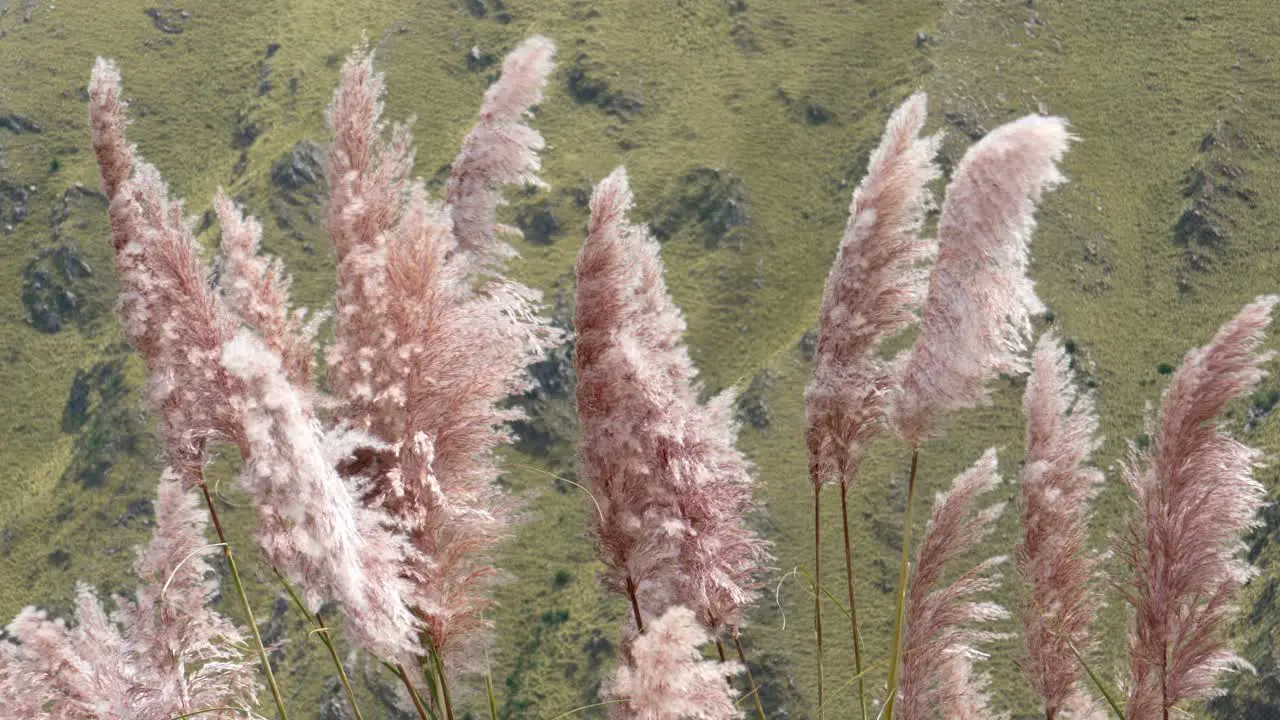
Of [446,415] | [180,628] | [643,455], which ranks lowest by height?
[180,628]

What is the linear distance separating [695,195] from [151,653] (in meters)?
80.3

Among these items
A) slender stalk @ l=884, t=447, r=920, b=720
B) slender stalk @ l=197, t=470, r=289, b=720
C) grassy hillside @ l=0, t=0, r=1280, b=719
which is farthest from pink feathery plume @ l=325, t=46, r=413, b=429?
grassy hillside @ l=0, t=0, r=1280, b=719

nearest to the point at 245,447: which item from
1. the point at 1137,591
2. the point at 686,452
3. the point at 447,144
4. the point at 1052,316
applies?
the point at 686,452

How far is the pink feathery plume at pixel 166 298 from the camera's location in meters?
2.70

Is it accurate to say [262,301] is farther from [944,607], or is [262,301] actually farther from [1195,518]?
[1195,518]

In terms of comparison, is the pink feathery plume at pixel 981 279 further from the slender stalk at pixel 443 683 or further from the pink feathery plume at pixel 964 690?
the slender stalk at pixel 443 683

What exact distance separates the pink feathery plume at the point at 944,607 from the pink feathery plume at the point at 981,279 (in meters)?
0.34

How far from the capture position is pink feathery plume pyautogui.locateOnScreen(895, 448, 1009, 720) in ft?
10.0

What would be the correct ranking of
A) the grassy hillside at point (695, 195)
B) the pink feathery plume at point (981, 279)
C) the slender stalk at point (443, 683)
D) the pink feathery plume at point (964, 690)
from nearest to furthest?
the pink feathery plume at point (981, 279), the slender stalk at point (443, 683), the pink feathery plume at point (964, 690), the grassy hillside at point (695, 195)

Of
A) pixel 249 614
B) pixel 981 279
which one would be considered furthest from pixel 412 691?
pixel 981 279

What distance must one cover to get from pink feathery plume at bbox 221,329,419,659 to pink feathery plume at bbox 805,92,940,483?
121cm

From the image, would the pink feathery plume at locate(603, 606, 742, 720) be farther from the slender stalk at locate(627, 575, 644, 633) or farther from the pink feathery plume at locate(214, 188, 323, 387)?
the pink feathery plume at locate(214, 188, 323, 387)

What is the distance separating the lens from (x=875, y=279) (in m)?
2.89

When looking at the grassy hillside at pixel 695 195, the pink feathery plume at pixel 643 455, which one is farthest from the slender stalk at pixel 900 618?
the grassy hillside at pixel 695 195
